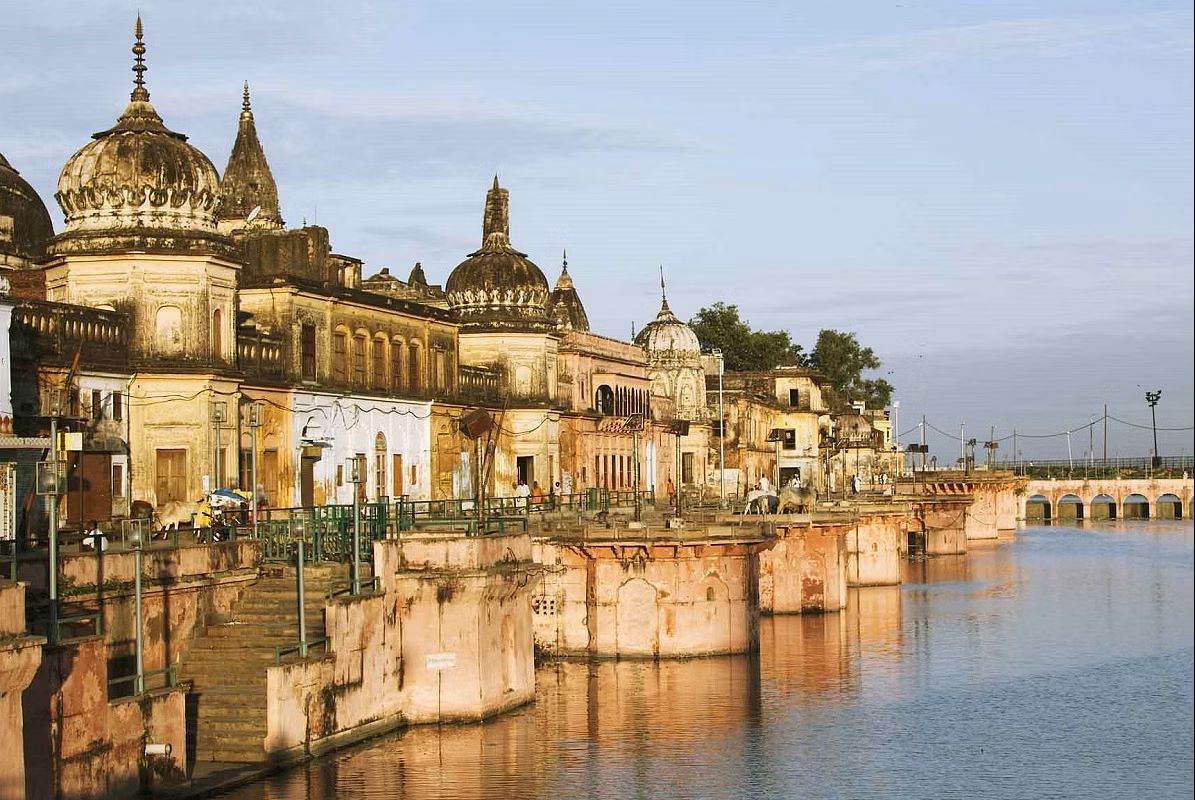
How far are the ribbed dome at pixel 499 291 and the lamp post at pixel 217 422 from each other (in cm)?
2146

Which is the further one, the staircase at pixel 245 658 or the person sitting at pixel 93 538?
the staircase at pixel 245 658

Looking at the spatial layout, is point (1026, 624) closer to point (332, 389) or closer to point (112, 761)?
point (332, 389)

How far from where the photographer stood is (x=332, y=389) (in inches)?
2159

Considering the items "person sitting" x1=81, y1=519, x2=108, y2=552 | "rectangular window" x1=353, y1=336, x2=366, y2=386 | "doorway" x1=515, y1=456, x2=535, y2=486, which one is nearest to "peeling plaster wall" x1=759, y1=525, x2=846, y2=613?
"doorway" x1=515, y1=456, x2=535, y2=486

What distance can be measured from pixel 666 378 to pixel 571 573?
1883 inches

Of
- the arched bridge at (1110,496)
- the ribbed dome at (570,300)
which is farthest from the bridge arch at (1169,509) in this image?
the ribbed dome at (570,300)

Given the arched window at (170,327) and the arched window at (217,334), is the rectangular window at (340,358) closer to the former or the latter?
the arched window at (217,334)

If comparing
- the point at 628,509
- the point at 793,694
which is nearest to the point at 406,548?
the point at 793,694

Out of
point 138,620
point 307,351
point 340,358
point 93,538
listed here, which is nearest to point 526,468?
point 340,358

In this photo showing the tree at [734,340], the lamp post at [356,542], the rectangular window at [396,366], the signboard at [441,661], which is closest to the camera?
the lamp post at [356,542]

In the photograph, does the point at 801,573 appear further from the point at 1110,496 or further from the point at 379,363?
the point at 1110,496

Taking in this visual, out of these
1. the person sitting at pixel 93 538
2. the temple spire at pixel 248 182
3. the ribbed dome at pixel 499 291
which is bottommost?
the person sitting at pixel 93 538

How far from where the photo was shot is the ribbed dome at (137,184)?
44.3 m

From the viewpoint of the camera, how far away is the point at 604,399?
83188 mm
